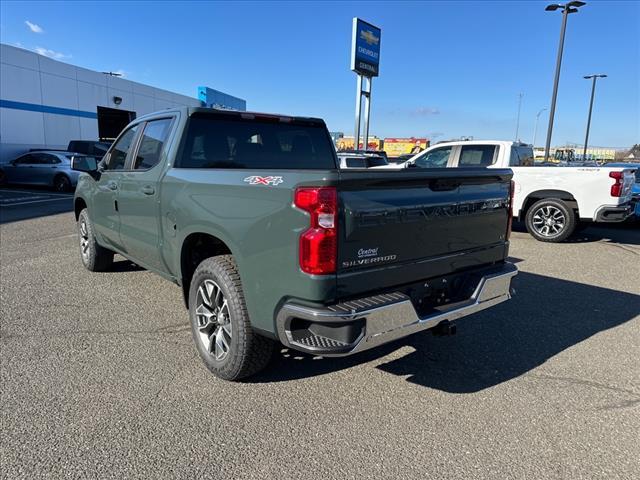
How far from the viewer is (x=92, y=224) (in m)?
5.59

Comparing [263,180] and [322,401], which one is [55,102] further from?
[322,401]

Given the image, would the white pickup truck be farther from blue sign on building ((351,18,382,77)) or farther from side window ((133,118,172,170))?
blue sign on building ((351,18,382,77))

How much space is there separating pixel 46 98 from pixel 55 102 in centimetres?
65

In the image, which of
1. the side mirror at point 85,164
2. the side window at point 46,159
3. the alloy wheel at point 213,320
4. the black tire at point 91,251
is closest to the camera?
the alloy wheel at point 213,320

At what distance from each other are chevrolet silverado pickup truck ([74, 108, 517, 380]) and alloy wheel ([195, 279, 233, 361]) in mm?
11

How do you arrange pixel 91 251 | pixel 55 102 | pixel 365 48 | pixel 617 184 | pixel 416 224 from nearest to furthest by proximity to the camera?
pixel 416 224 → pixel 91 251 → pixel 617 184 → pixel 55 102 → pixel 365 48

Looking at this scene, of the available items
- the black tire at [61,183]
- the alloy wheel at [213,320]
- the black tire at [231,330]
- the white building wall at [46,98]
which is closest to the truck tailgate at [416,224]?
the black tire at [231,330]

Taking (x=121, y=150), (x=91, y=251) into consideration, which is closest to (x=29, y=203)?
(x=91, y=251)

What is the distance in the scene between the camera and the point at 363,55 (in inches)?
1045

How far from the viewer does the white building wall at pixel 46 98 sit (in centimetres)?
2159

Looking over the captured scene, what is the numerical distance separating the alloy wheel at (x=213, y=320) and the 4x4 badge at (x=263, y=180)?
801 mm

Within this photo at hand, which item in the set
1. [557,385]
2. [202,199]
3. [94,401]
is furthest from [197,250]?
[557,385]

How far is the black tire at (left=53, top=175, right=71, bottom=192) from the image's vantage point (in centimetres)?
1672

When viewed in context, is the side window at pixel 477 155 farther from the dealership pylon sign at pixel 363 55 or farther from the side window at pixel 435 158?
the dealership pylon sign at pixel 363 55
